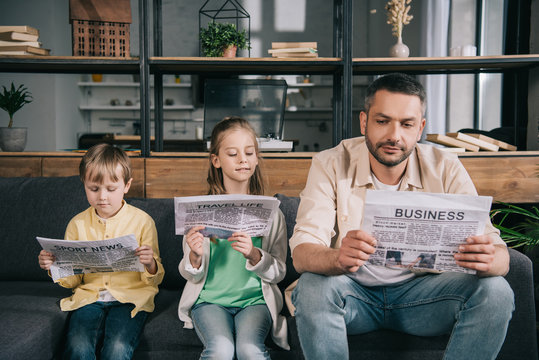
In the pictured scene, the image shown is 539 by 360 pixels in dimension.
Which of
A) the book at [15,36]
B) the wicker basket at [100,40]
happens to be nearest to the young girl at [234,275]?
the wicker basket at [100,40]

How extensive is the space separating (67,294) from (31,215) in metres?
0.41

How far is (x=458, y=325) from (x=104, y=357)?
0.97 meters

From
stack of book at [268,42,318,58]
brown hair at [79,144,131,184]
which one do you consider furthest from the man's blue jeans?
stack of book at [268,42,318,58]

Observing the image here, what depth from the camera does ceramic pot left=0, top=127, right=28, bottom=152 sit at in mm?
2375

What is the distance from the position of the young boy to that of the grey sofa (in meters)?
0.06

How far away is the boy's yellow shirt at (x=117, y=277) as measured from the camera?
57.5 inches

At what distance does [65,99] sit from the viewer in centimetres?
584

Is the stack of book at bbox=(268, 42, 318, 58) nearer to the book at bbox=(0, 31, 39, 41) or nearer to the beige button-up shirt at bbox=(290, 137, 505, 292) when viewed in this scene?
the beige button-up shirt at bbox=(290, 137, 505, 292)

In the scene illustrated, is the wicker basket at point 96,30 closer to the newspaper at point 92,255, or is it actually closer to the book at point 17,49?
the book at point 17,49

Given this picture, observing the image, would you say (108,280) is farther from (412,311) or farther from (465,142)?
(465,142)

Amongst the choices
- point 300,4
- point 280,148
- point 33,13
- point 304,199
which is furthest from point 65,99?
point 304,199

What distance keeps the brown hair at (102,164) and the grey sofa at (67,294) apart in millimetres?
325

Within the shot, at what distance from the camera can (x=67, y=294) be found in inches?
63.2

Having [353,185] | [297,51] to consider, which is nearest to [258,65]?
[297,51]
